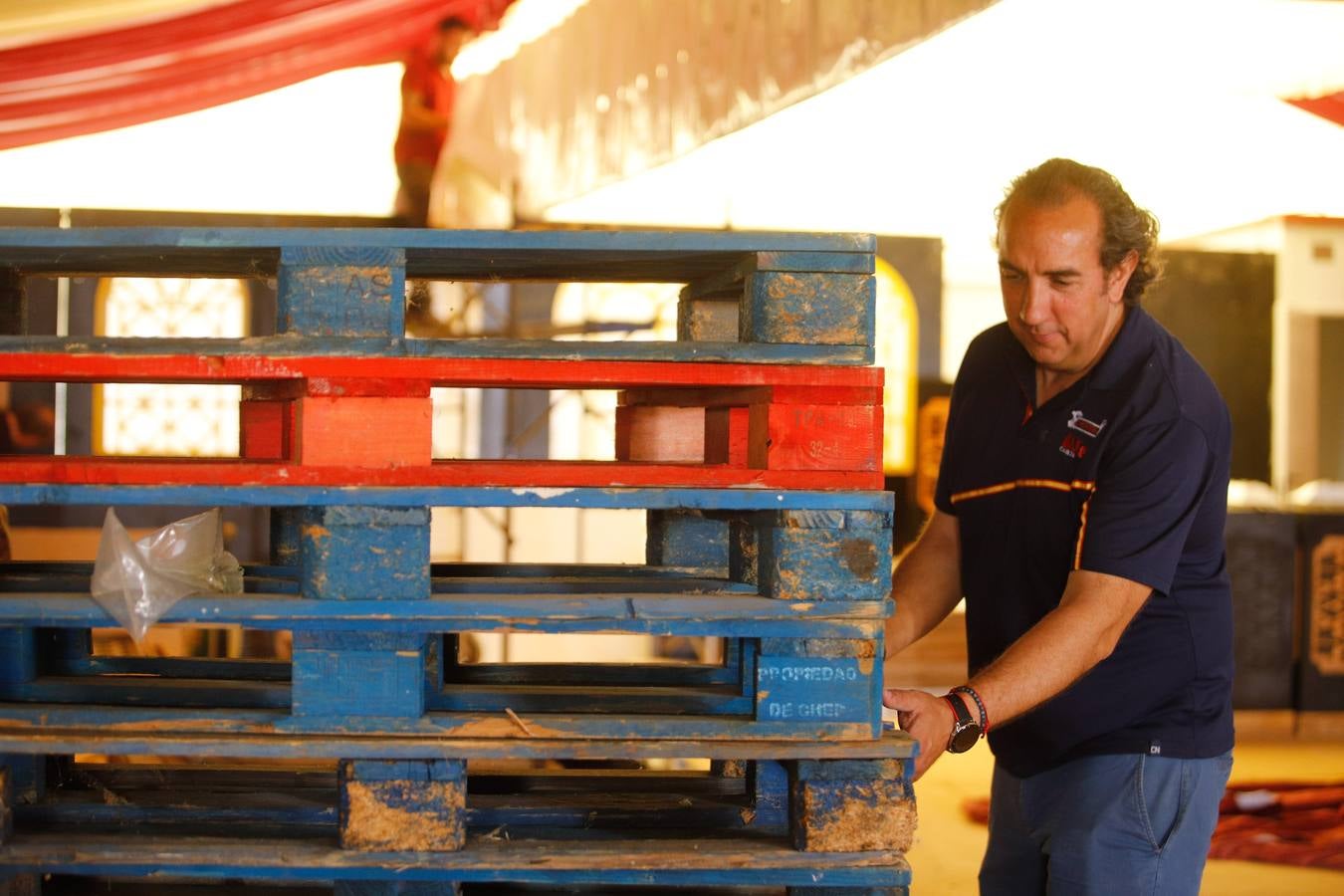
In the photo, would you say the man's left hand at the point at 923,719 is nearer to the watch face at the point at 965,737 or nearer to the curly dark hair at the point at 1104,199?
the watch face at the point at 965,737

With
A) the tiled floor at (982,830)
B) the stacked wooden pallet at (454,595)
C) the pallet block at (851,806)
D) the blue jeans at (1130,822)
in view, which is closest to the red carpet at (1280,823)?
the tiled floor at (982,830)

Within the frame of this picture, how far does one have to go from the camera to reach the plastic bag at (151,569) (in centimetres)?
190

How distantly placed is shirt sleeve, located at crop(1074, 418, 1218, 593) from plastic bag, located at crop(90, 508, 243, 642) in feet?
5.05

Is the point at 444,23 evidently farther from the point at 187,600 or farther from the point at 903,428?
the point at 187,600

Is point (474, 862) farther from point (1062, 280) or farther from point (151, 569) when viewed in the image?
point (1062, 280)

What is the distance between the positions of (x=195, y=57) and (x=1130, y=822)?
627 cm

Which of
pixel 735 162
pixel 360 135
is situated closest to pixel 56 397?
pixel 360 135

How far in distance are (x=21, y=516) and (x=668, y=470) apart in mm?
6328

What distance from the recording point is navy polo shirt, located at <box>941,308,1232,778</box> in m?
2.43

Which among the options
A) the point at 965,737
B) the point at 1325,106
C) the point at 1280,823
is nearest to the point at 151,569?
the point at 965,737

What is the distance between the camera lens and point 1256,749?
743 centimetres

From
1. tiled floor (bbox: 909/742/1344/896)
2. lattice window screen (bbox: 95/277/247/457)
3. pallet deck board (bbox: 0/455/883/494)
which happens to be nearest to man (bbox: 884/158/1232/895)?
pallet deck board (bbox: 0/455/883/494)

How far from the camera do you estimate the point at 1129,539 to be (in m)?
2.40

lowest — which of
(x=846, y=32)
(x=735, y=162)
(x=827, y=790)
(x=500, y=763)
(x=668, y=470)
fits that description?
(x=500, y=763)
